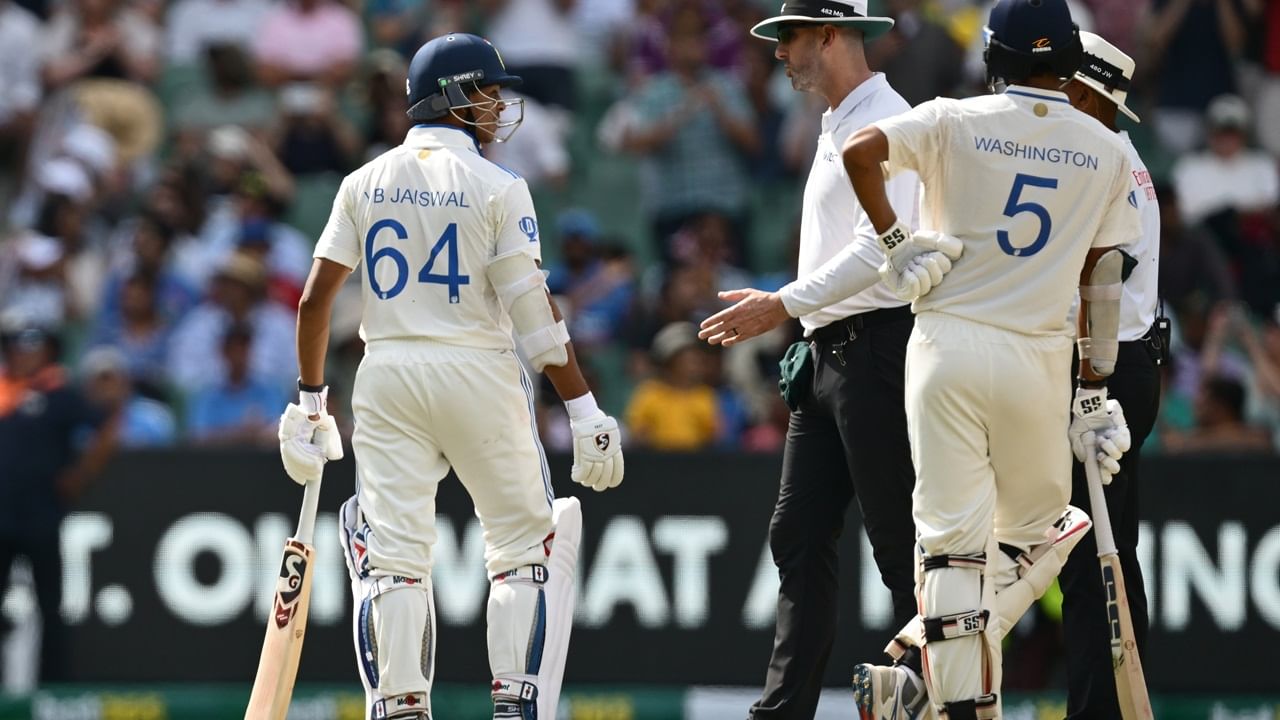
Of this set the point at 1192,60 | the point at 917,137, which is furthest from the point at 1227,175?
the point at 917,137

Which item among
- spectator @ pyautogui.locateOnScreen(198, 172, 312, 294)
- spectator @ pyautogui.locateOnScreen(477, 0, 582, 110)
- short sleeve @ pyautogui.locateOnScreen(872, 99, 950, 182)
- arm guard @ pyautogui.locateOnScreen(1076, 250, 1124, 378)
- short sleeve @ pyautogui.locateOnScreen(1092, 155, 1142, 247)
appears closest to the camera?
short sleeve @ pyautogui.locateOnScreen(872, 99, 950, 182)

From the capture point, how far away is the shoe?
21.3ft

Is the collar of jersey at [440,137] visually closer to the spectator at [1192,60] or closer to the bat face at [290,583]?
the bat face at [290,583]

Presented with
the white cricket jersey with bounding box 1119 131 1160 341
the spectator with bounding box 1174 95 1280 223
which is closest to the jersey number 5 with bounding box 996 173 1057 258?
the white cricket jersey with bounding box 1119 131 1160 341

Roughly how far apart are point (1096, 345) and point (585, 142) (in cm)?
843

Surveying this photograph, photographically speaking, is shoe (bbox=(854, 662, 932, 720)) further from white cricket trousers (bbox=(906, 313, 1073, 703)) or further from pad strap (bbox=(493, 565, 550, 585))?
pad strap (bbox=(493, 565, 550, 585))

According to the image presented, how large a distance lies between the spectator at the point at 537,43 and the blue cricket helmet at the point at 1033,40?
26.5 feet

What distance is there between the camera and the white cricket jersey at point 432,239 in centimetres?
666

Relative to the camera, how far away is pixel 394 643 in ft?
21.6

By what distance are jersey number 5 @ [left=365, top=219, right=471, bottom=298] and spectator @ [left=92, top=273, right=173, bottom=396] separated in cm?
624

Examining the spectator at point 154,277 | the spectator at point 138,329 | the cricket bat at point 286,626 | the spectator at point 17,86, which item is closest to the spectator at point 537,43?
the spectator at point 154,277

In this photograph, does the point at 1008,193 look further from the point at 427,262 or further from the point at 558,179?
the point at 558,179

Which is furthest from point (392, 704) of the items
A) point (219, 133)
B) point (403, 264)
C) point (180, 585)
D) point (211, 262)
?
point (219, 133)

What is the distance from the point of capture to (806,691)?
702 cm
